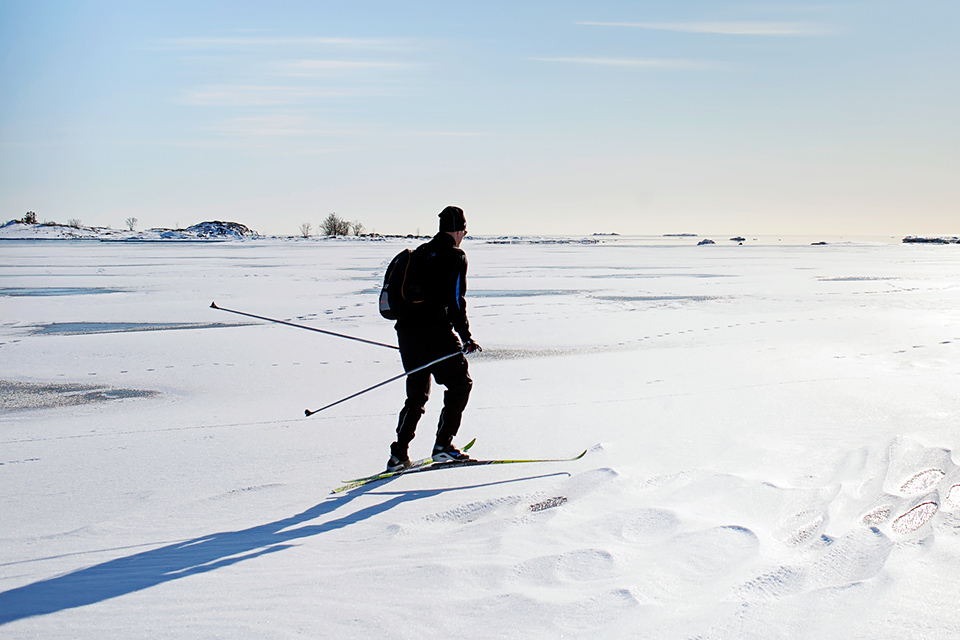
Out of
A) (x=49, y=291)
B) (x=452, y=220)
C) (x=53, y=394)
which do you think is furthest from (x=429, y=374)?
(x=49, y=291)

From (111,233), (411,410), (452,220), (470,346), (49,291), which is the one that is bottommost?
(411,410)

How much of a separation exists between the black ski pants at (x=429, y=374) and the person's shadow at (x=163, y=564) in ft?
2.35

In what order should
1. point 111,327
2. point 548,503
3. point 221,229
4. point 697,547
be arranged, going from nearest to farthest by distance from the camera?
1. point 697,547
2. point 548,503
3. point 111,327
4. point 221,229

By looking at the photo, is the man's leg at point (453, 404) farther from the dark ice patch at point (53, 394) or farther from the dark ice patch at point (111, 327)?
the dark ice patch at point (111, 327)

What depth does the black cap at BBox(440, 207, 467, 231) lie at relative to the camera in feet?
14.1

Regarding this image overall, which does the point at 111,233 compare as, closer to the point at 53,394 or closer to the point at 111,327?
the point at 111,327

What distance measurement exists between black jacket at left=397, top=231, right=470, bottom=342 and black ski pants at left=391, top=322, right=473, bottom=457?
108 millimetres

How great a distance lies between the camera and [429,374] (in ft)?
14.5

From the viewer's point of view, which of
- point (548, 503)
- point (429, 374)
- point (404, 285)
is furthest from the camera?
point (429, 374)

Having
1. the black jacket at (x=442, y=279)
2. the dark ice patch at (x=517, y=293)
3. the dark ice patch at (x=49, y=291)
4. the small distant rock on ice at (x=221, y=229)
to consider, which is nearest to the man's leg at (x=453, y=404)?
the black jacket at (x=442, y=279)

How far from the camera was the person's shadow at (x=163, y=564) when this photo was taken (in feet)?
8.81

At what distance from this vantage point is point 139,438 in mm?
5320

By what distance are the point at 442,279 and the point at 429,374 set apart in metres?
0.62

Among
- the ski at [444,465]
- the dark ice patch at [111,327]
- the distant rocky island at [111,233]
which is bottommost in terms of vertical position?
the ski at [444,465]
